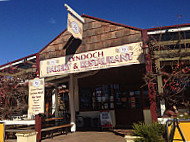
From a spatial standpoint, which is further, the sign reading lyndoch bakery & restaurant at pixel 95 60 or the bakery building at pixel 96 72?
the bakery building at pixel 96 72

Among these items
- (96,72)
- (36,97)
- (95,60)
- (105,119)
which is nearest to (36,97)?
(36,97)

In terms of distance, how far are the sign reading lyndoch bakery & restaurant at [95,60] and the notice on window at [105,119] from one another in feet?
10.9

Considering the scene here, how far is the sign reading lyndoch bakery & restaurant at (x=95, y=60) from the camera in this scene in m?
6.74

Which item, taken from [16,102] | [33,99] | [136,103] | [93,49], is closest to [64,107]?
[16,102]

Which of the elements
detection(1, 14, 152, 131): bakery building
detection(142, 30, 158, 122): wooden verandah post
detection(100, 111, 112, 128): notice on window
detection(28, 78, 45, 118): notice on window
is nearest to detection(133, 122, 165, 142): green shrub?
detection(142, 30, 158, 122): wooden verandah post

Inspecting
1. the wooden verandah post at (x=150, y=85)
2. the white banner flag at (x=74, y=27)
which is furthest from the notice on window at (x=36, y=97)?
the wooden verandah post at (x=150, y=85)

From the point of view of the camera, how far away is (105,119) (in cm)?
962

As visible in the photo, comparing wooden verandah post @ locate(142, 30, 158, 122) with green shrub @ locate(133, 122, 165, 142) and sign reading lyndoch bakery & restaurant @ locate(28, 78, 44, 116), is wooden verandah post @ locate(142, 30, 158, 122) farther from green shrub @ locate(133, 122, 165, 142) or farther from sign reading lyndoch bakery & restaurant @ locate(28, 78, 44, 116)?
sign reading lyndoch bakery & restaurant @ locate(28, 78, 44, 116)

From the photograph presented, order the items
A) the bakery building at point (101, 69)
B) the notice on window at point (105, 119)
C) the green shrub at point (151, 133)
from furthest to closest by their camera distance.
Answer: the notice on window at point (105, 119), the bakery building at point (101, 69), the green shrub at point (151, 133)

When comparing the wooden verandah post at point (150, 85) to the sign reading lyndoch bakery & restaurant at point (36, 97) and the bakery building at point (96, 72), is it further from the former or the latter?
the sign reading lyndoch bakery & restaurant at point (36, 97)

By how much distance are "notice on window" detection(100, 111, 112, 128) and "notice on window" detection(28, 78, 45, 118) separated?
336cm

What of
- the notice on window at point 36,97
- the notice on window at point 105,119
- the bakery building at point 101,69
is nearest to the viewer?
the bakery building at point 101,69

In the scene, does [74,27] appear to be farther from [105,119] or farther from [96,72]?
[105,119]

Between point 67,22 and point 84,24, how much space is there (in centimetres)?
134
